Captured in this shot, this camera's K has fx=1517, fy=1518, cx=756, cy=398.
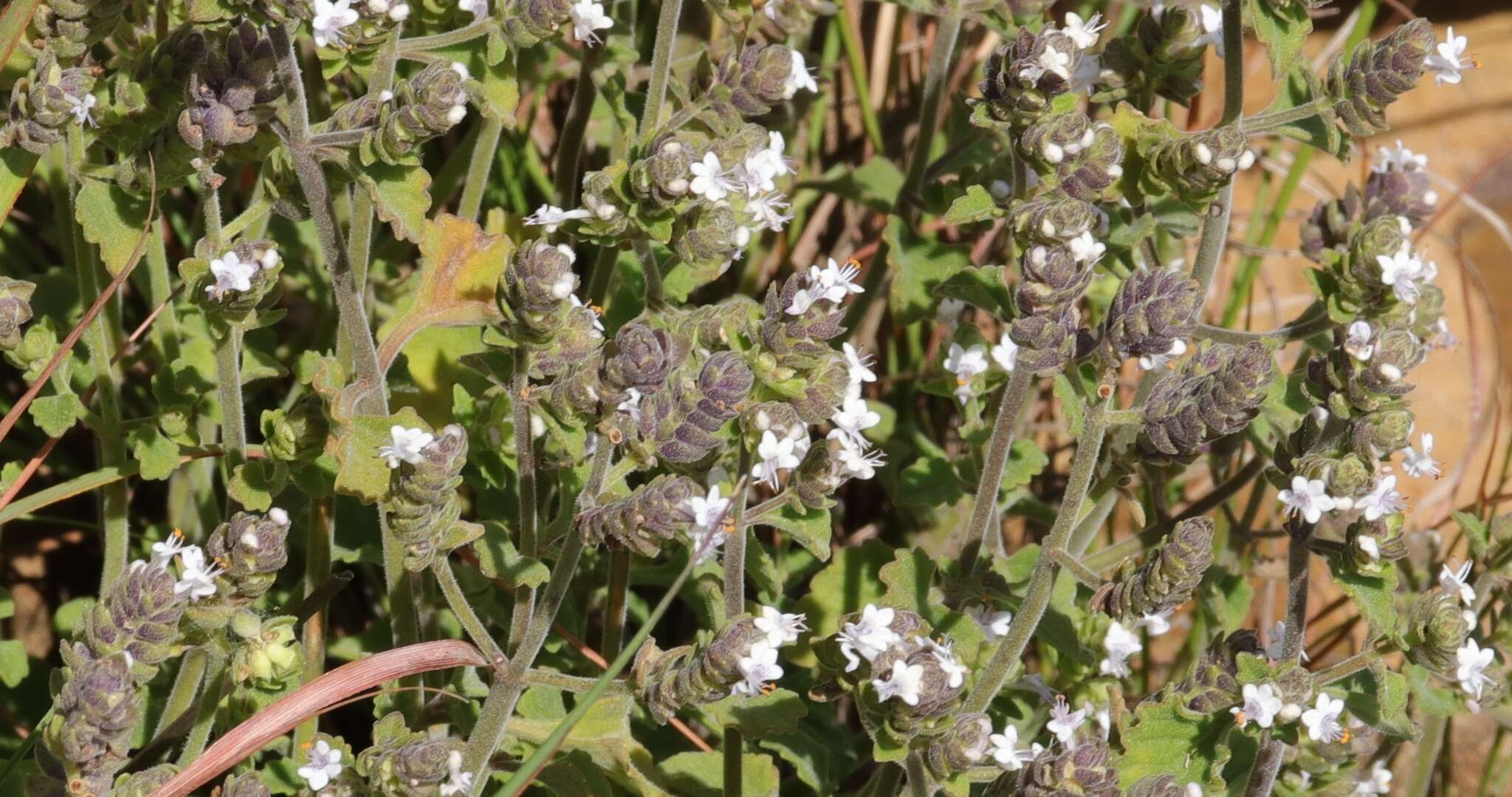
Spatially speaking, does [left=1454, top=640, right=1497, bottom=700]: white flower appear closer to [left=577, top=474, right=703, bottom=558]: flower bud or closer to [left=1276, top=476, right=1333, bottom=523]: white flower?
[left=1276, top=476, right=1333, bottom=523]: white flower

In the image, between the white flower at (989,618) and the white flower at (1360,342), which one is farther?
the white flower at (989,618)

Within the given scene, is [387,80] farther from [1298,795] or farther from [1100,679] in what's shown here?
[1298,795]

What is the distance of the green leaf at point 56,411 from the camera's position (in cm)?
218

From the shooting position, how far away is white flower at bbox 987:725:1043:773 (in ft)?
6.15

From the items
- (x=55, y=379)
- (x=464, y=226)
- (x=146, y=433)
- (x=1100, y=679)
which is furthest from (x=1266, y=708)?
(x=55, y=379)

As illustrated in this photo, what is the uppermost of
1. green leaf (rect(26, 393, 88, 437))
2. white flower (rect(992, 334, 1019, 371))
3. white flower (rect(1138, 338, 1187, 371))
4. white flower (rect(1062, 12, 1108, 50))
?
white flower (rect(1062, 12, 1108, 50))

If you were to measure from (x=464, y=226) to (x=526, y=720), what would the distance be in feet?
2.29

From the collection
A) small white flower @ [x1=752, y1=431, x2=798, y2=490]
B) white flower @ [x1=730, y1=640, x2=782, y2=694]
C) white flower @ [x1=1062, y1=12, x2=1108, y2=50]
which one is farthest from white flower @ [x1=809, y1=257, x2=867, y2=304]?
white flower @ [x1=1062, y1=12, x2=1108, y2=50]

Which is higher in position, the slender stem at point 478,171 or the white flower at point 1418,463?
the slender stem at point 478,171

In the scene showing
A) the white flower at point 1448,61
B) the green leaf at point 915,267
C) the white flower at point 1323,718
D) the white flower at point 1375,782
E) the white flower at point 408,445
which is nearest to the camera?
the white flower at point 408,445

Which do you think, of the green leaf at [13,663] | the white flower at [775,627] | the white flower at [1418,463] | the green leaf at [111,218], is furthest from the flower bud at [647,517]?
the green leaf at [13,663]

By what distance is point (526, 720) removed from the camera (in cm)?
214

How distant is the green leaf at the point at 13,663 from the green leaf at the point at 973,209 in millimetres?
1621

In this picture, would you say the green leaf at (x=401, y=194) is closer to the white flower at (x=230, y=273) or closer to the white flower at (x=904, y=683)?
the white flower at (x=230, y=273)
